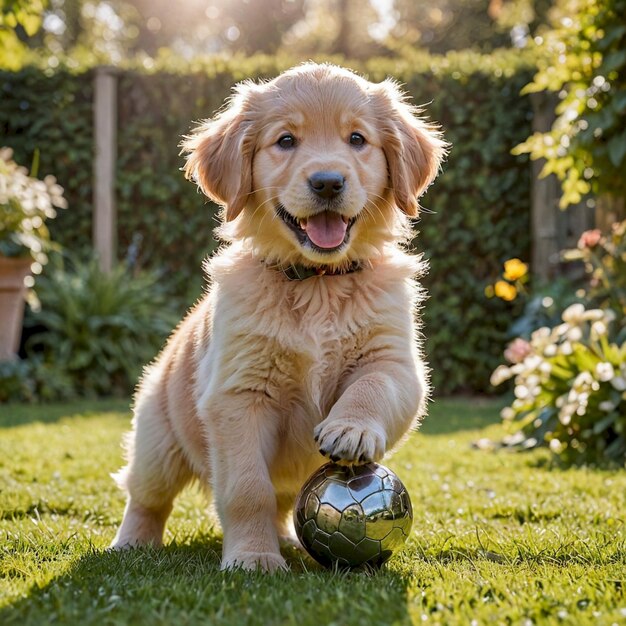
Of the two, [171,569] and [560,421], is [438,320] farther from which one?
[171,569]

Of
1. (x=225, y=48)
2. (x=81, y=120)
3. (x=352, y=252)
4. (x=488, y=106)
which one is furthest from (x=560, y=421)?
(x=225, y=48)

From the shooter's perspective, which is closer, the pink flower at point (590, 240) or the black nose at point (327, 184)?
the black nose at point (327, 184)

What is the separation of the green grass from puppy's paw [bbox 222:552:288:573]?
0.23ft

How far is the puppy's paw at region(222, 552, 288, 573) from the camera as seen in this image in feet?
8.64

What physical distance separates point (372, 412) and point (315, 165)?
34.7 inches

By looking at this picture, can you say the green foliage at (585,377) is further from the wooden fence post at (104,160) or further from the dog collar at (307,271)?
the wooden fence post at (104,160)

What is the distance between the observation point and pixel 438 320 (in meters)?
8.95

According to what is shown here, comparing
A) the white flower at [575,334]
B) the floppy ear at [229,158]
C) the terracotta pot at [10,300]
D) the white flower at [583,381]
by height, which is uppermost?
the floppy ear at [229,158]

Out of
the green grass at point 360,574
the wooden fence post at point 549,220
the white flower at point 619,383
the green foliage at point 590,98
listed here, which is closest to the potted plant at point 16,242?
the green grass at point 360,574

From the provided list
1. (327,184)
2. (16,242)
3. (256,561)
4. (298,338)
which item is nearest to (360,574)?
(256,561)

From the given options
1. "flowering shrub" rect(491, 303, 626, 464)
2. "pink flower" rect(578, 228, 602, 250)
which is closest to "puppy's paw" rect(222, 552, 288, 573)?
"flowering shrub" rect(491, 303, 626, 464)

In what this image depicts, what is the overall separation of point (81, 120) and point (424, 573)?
7809 millimetres

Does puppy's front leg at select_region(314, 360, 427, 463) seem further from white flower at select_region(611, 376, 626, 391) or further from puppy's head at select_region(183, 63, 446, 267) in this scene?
white flower at select_region(611, 376, 626, 391)

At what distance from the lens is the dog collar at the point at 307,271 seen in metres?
3.07
